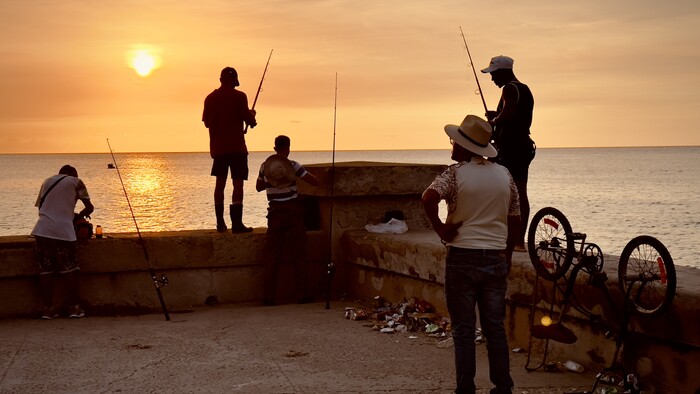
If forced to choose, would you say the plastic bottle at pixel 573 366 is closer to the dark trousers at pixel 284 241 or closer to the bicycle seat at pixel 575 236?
the bicycle seat at pixel 575 236

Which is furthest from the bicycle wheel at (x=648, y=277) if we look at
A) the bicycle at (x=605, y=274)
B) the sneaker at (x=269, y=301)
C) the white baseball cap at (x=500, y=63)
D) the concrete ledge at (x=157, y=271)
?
the concrete ledge at (x=157, y=271)

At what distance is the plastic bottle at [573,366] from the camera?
5988 mm

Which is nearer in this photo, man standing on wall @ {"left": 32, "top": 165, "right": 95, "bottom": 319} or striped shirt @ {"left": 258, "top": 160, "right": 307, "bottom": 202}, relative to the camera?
man standing on wall @ {"left": 32, "top": 165, "right": 95, "bottom": 319}

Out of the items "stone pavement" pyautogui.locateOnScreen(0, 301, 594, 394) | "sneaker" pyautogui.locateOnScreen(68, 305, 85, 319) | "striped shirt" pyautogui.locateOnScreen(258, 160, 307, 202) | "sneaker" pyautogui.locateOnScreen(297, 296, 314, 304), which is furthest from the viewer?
"sneaker" pyautogui.locateOnScreen(297, 296, 314, 304)

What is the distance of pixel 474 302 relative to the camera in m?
5.04

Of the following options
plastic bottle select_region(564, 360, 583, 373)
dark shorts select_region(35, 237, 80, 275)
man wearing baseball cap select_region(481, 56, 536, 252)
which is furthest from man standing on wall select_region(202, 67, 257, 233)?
plastic bottle select_region(564, 360, 583, 373)

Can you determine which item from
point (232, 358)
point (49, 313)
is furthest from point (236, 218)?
point (232, 358)

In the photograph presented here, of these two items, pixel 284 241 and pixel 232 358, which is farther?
pixel 284 241

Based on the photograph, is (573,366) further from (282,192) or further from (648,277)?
(282,192)

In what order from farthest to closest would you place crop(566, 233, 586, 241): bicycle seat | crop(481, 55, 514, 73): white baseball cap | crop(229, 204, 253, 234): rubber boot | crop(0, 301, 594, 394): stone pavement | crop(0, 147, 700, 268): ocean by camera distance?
crop(0, 147, 700, 268): ocean, crop(229, 204, 253, 234): rubber boot, crop(481, 55, 514, 73): white baseball cap, crop(0, 301, 594, 394): stone pavement, crop(566, 233, 586, 241): bicycle seat

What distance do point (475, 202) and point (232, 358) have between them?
247 cm

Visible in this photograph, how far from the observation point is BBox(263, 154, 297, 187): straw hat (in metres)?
8.74

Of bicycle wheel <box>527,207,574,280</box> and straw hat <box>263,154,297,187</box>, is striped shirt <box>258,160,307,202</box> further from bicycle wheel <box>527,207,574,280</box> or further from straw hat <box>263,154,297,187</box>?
bicycle wheel <box>527,207,574,280</box>

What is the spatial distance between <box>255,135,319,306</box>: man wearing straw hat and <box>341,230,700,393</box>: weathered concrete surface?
2.52 ft
